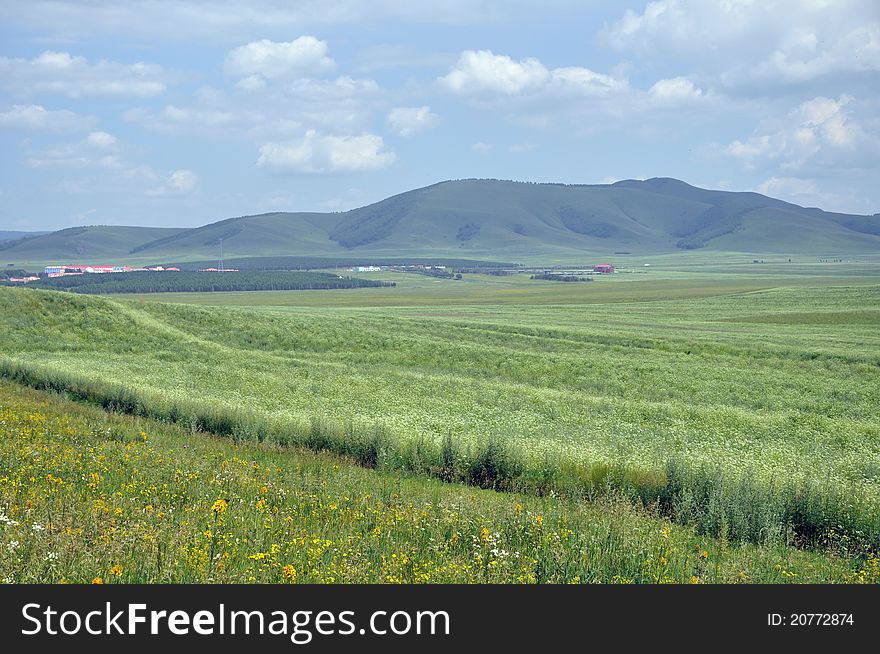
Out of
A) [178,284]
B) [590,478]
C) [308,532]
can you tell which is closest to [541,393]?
[590,478]

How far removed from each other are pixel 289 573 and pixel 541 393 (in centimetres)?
2848

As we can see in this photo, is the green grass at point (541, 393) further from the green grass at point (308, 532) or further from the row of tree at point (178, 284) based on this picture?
the row of tree at point (178, 284)

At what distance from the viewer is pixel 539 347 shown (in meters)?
56.5

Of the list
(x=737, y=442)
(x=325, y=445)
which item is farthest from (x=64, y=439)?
(x=737, y=442)

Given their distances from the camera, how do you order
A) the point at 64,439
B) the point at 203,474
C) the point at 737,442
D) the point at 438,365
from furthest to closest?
the point at 438,365 < the point at 737,442 < the point at 64,439 < the point at 203,474

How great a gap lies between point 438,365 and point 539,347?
10.8 metres

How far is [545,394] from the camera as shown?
123 feet

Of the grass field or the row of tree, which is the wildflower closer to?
the grass field

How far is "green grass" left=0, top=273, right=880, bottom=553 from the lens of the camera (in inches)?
724

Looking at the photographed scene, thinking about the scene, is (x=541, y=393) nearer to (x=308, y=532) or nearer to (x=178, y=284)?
(x=308, y=532)

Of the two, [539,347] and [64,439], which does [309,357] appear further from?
[64,439]

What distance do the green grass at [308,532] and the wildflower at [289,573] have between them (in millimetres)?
45

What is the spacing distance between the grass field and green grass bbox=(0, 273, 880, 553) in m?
0.11

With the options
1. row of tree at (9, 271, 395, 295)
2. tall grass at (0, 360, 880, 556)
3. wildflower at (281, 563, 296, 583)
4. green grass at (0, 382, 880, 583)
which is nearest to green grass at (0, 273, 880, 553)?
tall grass at (0, 360, 880, 556)
